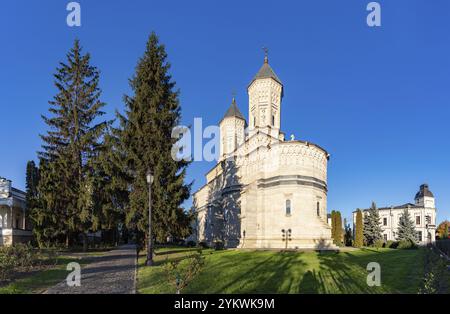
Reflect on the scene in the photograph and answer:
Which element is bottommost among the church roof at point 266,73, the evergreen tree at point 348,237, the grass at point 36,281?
the evergreen tree at point 348,237

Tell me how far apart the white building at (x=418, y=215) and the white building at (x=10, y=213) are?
56.0m

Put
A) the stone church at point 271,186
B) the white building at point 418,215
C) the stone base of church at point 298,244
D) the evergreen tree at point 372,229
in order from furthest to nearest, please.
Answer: the white building at point 418,215, the evergreen tree at point 372,229, the stone church at point 271,186, the stone base of church at point 298,244

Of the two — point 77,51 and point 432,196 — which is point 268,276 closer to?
point 77,51

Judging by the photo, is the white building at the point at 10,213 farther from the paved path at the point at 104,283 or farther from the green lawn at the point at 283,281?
the green lawn at the point at 283,281

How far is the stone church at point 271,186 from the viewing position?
32.1 meters

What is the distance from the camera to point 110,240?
42250mm

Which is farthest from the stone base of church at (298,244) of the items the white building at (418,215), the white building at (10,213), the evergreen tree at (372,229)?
the white building at (418,215)

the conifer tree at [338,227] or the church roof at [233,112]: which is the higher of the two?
the church roof at [233,112]

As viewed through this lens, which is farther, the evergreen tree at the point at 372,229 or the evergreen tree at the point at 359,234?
the evergreen tree at the point at 372,229

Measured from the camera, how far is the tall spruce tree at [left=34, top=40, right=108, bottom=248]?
87.1ft

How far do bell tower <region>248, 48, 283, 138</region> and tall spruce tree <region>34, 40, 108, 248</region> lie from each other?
1891 cm

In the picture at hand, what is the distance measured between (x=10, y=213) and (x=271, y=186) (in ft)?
87.1

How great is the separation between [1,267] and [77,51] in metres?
22.3
